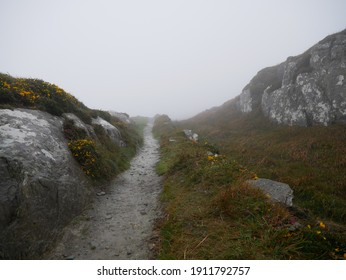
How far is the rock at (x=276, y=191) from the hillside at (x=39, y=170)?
6779 millimetres

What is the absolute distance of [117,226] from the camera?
23.5 ft

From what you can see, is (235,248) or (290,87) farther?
(290,87)

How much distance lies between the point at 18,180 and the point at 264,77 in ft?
116

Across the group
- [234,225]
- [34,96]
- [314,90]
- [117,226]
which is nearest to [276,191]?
[234,225]

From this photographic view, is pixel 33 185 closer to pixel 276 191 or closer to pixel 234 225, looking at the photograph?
pixel 234 225

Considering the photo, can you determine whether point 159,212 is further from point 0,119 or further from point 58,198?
point 0,119

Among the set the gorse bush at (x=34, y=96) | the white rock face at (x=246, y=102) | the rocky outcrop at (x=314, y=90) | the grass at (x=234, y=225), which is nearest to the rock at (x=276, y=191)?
the grass at (x=234, y=225)

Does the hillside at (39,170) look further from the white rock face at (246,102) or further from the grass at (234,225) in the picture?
the white rock face at (246,102)

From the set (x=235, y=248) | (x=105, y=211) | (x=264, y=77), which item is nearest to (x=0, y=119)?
(x=105, y=211)

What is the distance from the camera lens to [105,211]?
8.26 m

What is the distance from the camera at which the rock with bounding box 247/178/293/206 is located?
7.48m

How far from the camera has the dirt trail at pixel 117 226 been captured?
230 inches

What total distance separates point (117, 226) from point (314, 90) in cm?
2198

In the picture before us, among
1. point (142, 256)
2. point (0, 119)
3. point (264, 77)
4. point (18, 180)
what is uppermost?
point (264, 77)
